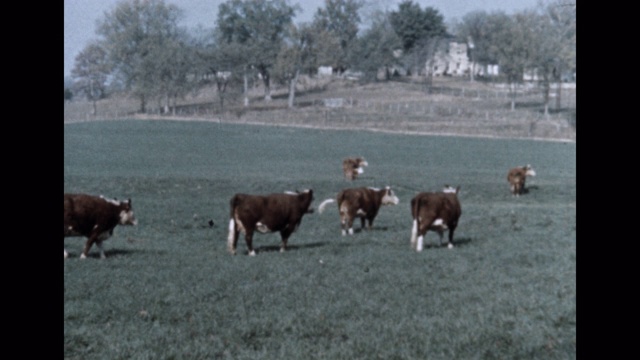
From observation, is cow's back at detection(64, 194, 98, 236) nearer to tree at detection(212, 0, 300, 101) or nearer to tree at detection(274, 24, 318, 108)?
tree at detection(212, 0, 300, 101)

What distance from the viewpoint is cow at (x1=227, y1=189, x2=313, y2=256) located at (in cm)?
1553

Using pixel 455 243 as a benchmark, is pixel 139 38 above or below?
above

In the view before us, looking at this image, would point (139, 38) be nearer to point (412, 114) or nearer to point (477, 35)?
point (412, 114)

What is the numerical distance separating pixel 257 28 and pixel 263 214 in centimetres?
4968

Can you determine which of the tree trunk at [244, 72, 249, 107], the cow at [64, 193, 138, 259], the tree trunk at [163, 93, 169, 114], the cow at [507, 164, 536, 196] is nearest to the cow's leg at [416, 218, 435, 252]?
the cow at [64, 193, 138, 259]

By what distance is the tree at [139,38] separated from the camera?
26.7 meters

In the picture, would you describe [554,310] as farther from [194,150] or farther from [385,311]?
[194,150]

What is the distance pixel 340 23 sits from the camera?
329 feet

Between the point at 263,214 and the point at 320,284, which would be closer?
the point at 320,284

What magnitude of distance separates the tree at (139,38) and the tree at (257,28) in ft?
60.5

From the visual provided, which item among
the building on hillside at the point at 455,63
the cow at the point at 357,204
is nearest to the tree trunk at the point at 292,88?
the building on hillside at the point at 455,63

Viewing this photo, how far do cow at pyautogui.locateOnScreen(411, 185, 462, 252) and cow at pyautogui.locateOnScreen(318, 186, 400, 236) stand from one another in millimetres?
3388

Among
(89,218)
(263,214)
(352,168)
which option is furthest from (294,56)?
(89,218)
